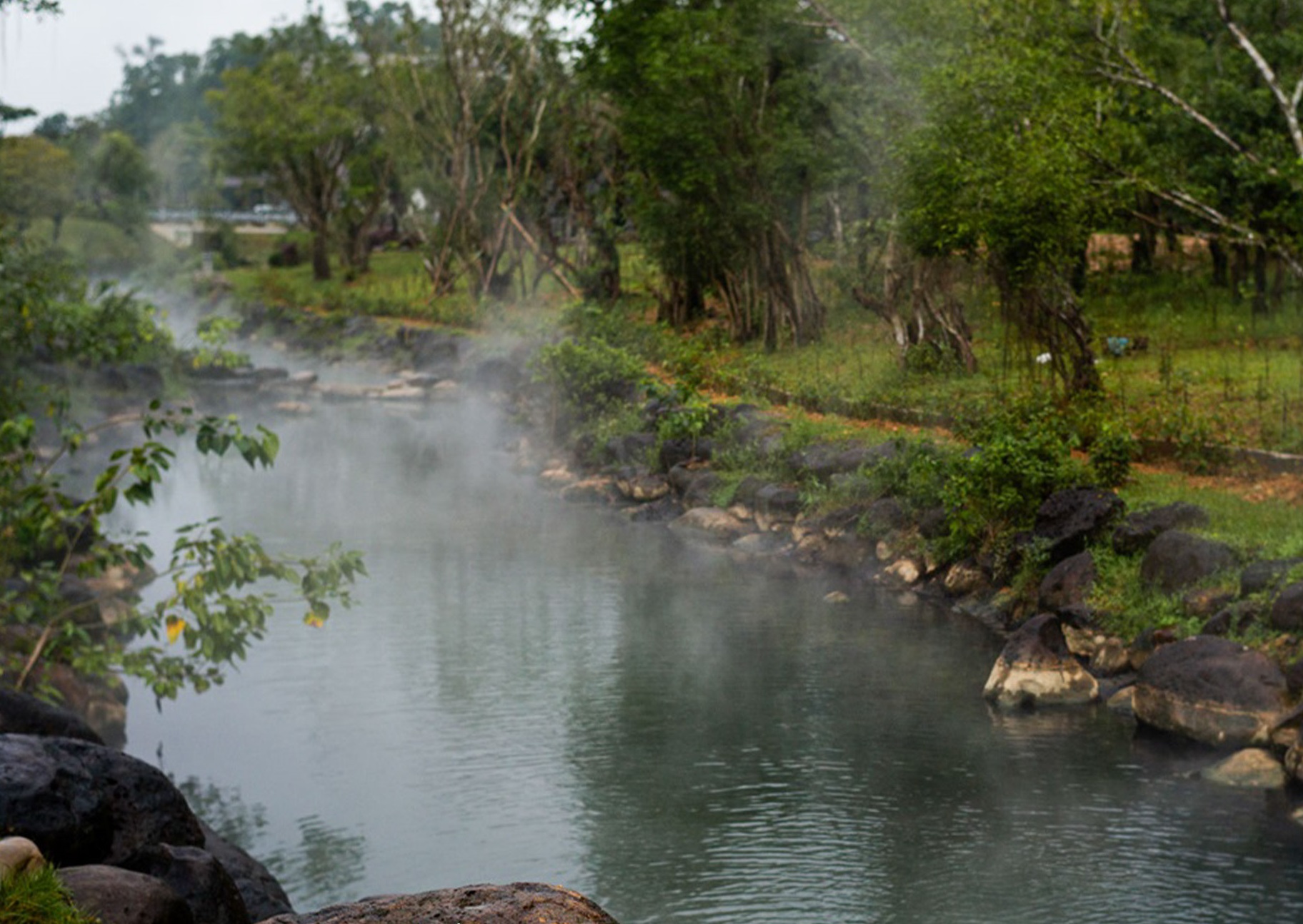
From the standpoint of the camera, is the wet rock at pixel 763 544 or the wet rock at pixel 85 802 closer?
the wet rock at pixel 85 802

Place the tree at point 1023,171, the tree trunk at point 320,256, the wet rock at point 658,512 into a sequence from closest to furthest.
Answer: the tree at point 1023,171, the wet rock at point 658,512, the tree trunk at point 320,256

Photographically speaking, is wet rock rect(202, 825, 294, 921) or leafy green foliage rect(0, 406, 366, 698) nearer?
wet rock rect(202, 825, 294, 921)

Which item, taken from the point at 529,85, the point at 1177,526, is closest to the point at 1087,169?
the point at 1177,526

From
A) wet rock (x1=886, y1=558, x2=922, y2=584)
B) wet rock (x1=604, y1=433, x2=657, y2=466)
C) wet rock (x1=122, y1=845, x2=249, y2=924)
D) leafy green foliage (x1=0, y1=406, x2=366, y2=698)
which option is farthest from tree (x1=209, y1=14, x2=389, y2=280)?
wet rock (x1=122, y1=845, x2=249, y2=924)

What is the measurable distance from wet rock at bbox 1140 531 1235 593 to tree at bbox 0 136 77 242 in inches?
2388

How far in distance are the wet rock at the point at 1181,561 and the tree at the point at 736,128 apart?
16817 mm

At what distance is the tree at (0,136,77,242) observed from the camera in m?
71.4

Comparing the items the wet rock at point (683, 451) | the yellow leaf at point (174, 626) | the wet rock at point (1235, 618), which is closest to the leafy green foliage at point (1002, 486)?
the wet rock at point (1235, 618)

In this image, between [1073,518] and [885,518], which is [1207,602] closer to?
[1073,518]

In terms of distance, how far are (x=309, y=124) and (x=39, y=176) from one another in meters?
18.1

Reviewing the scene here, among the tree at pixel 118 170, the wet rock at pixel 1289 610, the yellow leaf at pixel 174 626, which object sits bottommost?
the wet rock at pixel 1289 610

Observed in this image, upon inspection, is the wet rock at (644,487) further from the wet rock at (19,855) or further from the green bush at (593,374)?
the wet rock at (19,855)

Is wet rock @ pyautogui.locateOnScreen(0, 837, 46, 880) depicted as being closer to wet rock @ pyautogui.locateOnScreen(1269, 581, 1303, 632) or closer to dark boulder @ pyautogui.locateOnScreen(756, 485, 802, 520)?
wet rock @ pyautogui.locateOnScreen(1269, 581, 1303, 632)

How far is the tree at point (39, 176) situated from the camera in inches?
2810
